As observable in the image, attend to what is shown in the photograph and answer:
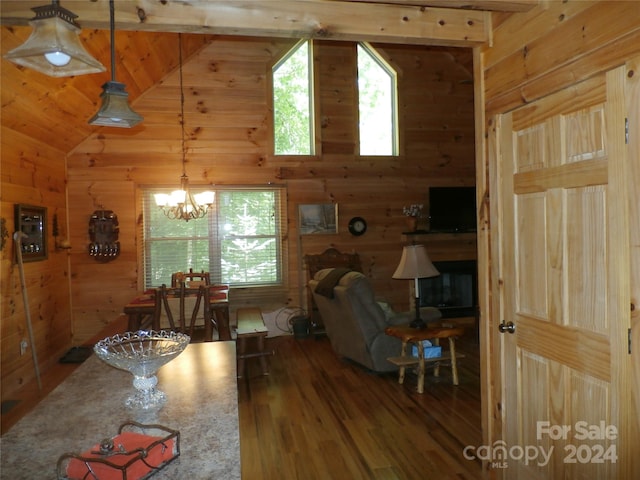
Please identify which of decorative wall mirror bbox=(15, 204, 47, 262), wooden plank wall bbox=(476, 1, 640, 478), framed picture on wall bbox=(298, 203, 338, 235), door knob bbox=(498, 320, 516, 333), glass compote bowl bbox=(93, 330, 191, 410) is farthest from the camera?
framed picture on wall bbox=(298, 203, 338, 235)

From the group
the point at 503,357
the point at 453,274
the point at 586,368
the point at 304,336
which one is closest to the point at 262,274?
the point at 304,336

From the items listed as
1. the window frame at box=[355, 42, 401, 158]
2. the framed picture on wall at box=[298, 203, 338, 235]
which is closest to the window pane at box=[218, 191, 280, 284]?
the framed picture on wall at box=[298, 203, 338, 235]

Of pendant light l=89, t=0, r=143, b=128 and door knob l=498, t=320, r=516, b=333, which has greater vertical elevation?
pendant light l=89, t=0, r=143, b=128

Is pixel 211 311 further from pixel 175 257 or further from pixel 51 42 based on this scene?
pixel 51 42

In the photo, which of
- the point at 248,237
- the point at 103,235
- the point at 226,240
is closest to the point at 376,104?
the point at 248,237

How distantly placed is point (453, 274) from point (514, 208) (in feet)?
15.6

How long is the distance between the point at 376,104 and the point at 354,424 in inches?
196

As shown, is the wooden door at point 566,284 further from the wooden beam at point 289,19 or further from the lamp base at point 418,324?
the lamp base at point 418,324

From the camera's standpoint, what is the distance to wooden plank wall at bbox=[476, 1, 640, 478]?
1651mm

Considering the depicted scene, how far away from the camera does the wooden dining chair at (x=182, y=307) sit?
4074 mm

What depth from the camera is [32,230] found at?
4.73 metres

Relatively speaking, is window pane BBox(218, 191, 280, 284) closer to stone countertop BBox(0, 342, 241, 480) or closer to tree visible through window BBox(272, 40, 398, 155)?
tree visible through window BBox(272, 40, 398, 155)

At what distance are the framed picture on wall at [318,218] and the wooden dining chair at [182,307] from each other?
8.06 ft

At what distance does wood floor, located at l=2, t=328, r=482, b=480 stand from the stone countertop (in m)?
1.22
